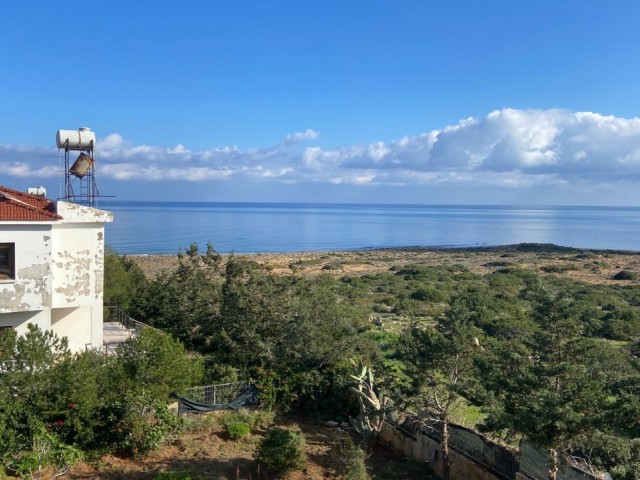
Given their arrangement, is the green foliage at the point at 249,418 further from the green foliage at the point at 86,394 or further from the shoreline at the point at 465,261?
the shoreline at the point at 465,261

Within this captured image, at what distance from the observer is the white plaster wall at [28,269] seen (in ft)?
52.3

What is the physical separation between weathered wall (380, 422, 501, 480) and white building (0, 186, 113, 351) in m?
9.58

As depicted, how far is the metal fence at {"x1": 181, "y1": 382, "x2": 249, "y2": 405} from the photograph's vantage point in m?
16.5

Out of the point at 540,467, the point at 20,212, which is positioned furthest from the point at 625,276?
the point at 20,212

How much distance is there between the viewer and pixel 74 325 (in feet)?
60.4

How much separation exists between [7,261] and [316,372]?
920 centimetres

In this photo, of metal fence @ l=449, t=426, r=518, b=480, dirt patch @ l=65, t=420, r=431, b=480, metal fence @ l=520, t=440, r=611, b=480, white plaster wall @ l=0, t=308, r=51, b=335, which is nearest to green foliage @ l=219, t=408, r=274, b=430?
dirt patch @ l=65, t=420, r=431, b=480

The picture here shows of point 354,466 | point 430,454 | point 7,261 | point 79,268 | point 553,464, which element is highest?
point 7,261

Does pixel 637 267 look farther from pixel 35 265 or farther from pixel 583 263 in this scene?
pixel 35 265

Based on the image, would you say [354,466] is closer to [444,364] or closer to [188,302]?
[444,364]

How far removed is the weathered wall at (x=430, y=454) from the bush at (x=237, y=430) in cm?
374

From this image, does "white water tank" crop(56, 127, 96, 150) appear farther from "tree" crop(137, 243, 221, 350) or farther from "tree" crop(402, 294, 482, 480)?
"tree" crop(402, 294, 482, 480)

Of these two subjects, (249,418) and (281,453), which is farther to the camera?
(249,418)

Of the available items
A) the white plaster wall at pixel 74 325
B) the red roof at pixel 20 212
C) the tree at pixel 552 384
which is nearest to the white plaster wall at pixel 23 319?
the white plaster wall at pixel 74 325
